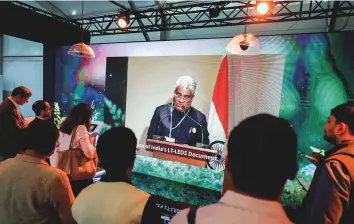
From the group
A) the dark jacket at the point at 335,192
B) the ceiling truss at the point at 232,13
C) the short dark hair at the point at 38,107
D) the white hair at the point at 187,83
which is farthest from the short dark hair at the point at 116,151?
the ceiling truss at the point at 232,13

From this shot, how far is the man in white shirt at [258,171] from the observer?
708 mm

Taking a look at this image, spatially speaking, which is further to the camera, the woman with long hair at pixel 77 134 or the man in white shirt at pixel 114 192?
the woman with long hair at pixel 77 134

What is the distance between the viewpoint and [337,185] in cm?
149

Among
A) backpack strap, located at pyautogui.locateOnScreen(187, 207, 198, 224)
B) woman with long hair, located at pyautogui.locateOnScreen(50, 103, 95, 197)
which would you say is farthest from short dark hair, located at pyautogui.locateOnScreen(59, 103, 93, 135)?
backpack strap, located at pyautogui.locateOnScreen(187, 207, 198, 224)

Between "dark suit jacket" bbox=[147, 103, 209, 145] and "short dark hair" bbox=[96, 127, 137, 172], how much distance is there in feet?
11.9

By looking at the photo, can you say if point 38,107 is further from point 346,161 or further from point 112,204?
point 346,161

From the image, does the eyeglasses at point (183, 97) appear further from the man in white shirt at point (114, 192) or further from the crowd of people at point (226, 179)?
the man in white shirt at point (114, 192)

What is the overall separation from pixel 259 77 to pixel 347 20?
7.62 ft

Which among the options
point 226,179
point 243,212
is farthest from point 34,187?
point 243,212

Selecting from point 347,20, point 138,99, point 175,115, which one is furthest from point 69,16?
point 347,20

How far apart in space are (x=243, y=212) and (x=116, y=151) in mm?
616

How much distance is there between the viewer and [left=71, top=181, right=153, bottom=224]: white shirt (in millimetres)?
1079

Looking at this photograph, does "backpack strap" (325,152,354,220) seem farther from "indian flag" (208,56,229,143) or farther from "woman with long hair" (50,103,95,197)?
"indian flag" (208,56,229,143)

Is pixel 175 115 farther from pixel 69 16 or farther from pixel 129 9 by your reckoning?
pixel 69 16
